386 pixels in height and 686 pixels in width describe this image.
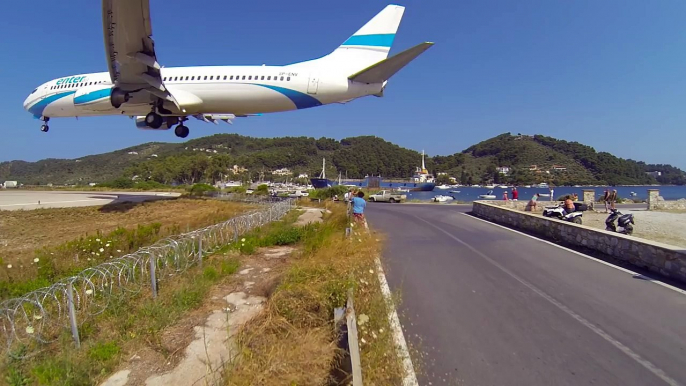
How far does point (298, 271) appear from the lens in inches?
218

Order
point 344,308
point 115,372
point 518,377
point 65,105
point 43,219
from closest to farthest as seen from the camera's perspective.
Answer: point 518,377 < point 115,372 < point 344,308 < point 43,219 < point 65,105

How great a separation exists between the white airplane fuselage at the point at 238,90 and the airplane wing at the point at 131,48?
1748 mm

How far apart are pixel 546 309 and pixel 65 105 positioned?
25.9m

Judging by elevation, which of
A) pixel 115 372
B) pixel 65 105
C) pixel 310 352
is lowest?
pixel 115 372

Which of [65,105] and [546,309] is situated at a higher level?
[65,105]

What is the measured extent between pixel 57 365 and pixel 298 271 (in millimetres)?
3053

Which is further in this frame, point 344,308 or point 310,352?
point 344,308

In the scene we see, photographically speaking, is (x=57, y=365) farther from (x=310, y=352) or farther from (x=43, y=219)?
(x=43, y=219)

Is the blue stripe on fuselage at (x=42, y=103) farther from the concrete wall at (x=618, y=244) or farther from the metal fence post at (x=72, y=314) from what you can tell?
the concrete wall at (x=618, y=244)

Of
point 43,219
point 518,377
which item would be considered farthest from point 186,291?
point 43,219

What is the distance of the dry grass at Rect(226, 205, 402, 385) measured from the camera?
3.14 meters

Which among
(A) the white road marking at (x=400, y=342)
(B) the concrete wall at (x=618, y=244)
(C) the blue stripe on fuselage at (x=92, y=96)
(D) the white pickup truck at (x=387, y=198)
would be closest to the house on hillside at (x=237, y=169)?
(D) the white pickup truck at (x=387, y=198)

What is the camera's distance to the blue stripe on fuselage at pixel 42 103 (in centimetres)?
2027

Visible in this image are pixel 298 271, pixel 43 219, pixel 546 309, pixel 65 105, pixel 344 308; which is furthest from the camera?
pixel 65 105
